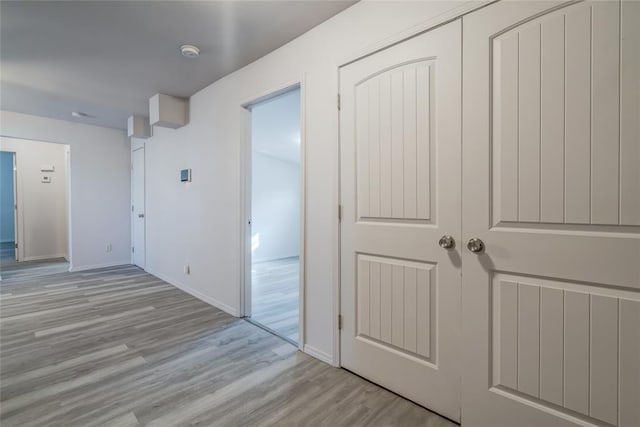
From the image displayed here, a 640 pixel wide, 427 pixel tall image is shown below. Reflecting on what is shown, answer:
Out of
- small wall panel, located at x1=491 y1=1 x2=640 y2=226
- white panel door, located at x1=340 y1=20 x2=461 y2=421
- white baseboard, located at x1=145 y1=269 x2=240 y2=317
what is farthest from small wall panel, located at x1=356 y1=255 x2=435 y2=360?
white baseboard, located at x1=145 y1=269 x2=240 y2=317

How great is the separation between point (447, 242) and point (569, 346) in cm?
61

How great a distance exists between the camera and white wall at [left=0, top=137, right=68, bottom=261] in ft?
18.4

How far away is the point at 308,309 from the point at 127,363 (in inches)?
51.9

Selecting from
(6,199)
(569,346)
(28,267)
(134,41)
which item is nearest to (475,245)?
(569,346)

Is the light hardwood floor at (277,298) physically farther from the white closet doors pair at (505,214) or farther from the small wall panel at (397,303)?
the white closet doors pair at (505,214)

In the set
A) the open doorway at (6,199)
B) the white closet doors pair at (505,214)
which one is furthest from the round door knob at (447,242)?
the open doorway at (6,199)

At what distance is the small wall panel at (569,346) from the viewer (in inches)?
42.5

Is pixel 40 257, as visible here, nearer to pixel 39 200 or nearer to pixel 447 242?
pixel 39 200

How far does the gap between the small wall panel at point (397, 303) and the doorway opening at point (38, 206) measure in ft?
18.8

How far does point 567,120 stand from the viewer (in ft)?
3.86

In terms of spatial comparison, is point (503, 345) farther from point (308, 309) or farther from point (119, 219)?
point (119, 219)

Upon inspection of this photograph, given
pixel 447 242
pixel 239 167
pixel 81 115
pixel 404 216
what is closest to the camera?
pixel 447 242

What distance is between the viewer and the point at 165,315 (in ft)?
9.62

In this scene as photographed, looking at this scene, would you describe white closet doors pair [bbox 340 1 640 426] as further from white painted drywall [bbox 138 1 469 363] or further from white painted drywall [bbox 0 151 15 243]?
white painted drywall [bbox 0 151 15 243]
